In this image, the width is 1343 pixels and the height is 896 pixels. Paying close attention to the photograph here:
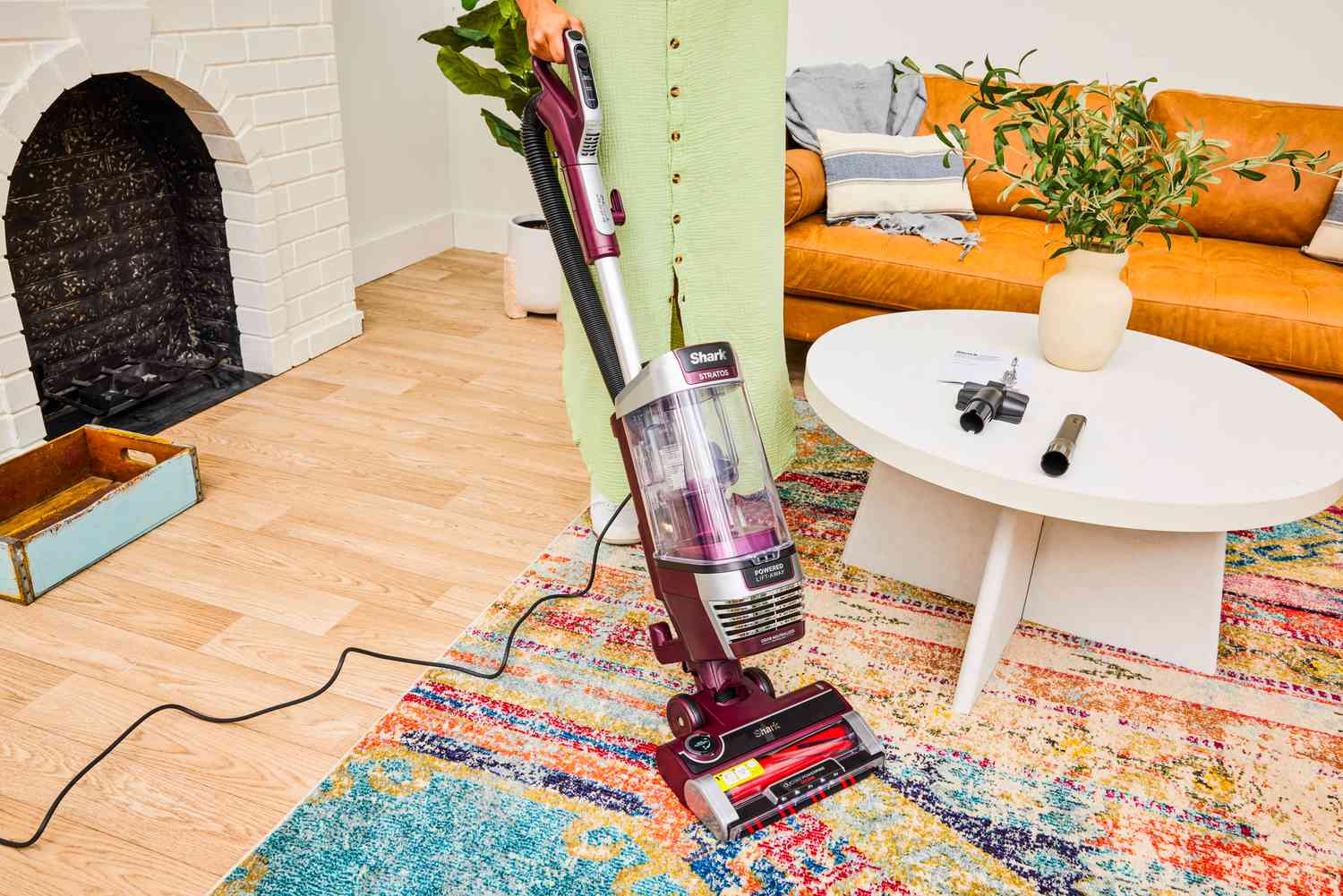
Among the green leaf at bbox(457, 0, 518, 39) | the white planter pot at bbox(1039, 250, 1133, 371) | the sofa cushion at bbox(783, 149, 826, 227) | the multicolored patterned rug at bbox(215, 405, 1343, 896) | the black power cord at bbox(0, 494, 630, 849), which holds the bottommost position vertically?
the multicolored patterned rug at bbox(215, 405, 1343, 896)

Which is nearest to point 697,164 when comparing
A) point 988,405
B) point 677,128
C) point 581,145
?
point 677,128

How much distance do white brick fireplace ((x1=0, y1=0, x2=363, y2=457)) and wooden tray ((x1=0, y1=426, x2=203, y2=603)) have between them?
0.12m

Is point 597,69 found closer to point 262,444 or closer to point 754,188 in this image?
point 754,188

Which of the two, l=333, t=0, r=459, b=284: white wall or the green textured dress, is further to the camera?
l=333, t=0, r=459, b=284: white wall

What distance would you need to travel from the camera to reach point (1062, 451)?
139 cm

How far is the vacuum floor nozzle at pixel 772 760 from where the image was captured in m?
1.31

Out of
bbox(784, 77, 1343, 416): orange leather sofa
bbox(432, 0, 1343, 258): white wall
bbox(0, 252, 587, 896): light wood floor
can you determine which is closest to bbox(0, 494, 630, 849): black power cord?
bbox(0, 252, 587, 896): light wood floor

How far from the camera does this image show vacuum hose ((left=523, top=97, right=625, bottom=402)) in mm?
1386

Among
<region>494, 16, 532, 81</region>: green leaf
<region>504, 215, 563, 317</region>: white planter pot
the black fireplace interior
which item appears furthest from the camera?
<region>504, 215, 563, 317</region>: white planter pot

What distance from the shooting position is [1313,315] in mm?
2275

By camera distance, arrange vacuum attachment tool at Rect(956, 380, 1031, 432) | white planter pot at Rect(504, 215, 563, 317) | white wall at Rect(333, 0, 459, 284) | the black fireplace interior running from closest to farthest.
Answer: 1. vacuum attachment tool at Rect(956, 380, 1031, 432)
2. the black fireplace interior
3. white planter pot at Rect(504, 215, 563, 317)
4. white wall at Rect(333, 0, 459, 284)

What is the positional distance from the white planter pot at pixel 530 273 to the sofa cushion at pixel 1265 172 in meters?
1.76

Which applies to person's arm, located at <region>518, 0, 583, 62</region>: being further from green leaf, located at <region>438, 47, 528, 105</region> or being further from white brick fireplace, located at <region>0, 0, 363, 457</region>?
green leaf, located at <region>438, 47, 528, 105</region>

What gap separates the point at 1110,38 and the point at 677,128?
6.66ft
